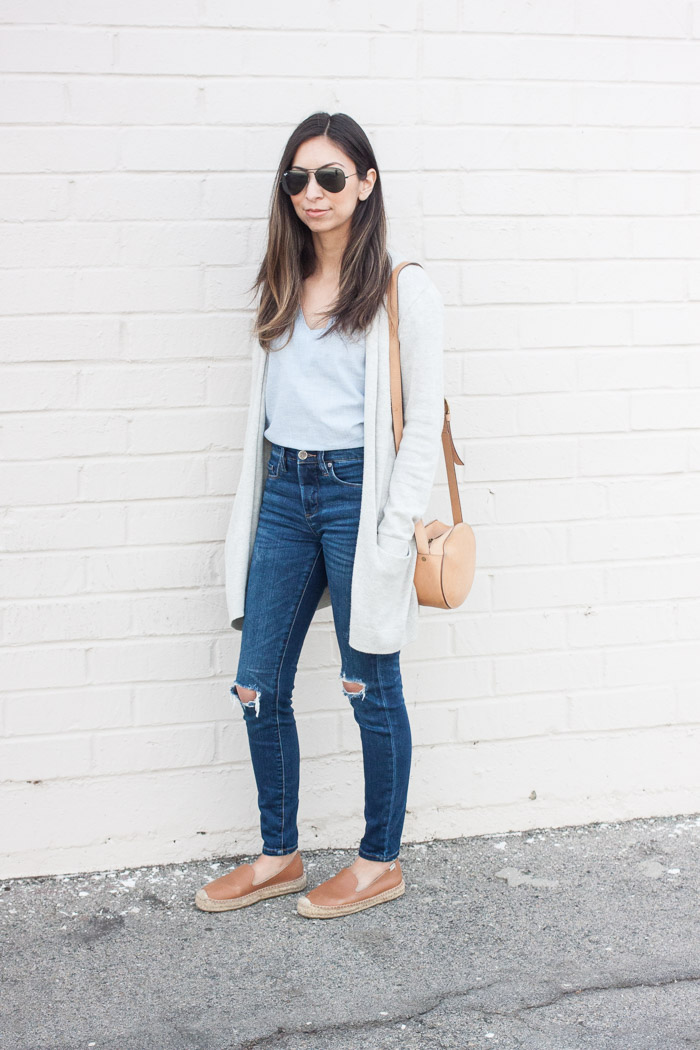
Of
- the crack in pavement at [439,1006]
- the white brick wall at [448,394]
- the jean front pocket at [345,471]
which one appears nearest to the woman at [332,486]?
the jean front pocket at [345,471]

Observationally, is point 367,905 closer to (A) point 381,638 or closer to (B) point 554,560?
(A) point 381,638

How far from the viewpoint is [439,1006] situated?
229 cm

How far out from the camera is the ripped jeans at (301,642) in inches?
101

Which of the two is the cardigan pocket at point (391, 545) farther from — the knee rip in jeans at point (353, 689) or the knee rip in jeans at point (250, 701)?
the knee rip in jeans at point (250, 701)

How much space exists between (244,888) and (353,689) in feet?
2.13

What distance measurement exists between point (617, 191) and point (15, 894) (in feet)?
9.04

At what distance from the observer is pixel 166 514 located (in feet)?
9.66

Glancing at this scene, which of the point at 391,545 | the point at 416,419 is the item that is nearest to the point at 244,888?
the point at 391,545

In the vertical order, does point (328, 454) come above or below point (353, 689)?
above

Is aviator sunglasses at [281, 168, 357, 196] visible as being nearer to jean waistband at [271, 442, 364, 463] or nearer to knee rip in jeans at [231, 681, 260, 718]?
jean waistband at [271, 442, 364, 463]

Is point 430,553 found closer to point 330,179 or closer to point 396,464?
point 396,464

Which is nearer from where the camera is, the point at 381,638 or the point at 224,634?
the point at 381,638

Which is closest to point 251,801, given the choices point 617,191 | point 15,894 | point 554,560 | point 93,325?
point 15,894

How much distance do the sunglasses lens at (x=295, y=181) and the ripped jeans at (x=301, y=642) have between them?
659 mm
